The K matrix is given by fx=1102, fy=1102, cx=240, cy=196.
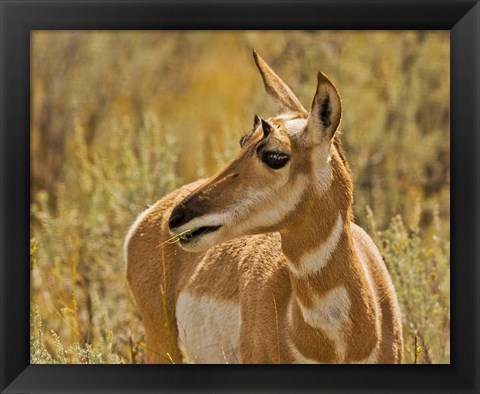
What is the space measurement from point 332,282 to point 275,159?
63cm

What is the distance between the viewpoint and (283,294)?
529 cm

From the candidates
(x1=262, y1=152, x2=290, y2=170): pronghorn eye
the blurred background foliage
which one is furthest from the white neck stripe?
the blurred background foliage

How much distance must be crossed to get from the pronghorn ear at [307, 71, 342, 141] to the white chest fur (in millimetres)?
1135

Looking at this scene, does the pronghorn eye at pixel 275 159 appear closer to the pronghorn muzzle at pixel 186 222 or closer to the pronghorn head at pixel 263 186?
the pronghorn head at pixel 263 186

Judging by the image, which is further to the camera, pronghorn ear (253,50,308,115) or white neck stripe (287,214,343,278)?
pronghorn ear (253,50,308,115)

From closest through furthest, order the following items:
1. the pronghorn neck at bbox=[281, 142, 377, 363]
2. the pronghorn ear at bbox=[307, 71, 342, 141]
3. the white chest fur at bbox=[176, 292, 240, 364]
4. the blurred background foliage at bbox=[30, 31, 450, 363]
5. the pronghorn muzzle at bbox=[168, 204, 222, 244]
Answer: the pronghorn ear at bbox=[307, 71, 342, 141], the pronghorn muzzle at bbox=[168, 204, 222, 244], the pronghorn neck at bbox=[281, 142, 377, 363], the white chest fur at bbox=[176, 292, 240, 364], the blurred background foliage at bbox=[30, 31, 450, 363]

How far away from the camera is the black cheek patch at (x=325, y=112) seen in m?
4.74

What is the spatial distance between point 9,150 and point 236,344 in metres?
1.47

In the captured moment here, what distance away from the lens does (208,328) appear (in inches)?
221

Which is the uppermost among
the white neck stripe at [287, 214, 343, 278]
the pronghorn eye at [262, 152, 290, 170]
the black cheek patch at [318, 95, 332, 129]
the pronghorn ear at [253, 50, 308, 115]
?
the pronghorn ear at [253, 50, 308, 115]

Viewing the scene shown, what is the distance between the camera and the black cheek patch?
474cm

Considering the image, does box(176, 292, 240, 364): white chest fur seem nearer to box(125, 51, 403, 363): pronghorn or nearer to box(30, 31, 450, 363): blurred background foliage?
box(125, 51, 403, 363): pronghorn
